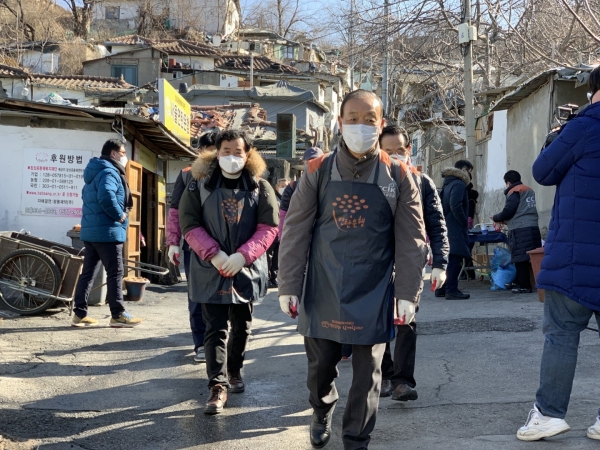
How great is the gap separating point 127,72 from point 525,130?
33076 millimetres

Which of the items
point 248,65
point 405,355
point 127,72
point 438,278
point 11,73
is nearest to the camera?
point 438,278

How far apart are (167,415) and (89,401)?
708 mm

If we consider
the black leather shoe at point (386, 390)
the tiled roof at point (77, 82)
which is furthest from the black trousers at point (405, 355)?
the tiled roof at point (77, 82)

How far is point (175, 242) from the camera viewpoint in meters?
6.23

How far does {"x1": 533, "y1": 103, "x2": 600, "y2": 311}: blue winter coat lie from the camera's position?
3.69m

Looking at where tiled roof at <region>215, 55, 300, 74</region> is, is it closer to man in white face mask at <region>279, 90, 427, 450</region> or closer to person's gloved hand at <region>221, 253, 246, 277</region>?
person's gloved hand at <region>221, 253, 246, 277</region>

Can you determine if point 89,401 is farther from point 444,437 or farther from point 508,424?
point 508,424

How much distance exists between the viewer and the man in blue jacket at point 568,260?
371 centimetres

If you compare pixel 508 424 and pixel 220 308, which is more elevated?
pixel 220 308

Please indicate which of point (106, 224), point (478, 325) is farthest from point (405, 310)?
point (106, 224)

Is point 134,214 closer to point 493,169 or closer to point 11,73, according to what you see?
point 493,169

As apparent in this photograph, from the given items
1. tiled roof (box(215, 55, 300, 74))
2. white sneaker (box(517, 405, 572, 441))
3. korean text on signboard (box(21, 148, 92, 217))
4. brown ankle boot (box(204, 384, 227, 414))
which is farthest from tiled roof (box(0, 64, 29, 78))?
white sneaker (box(517, 405, 572, 441))

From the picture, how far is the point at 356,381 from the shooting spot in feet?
12.0

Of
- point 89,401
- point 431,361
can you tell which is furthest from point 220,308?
point 431,361
